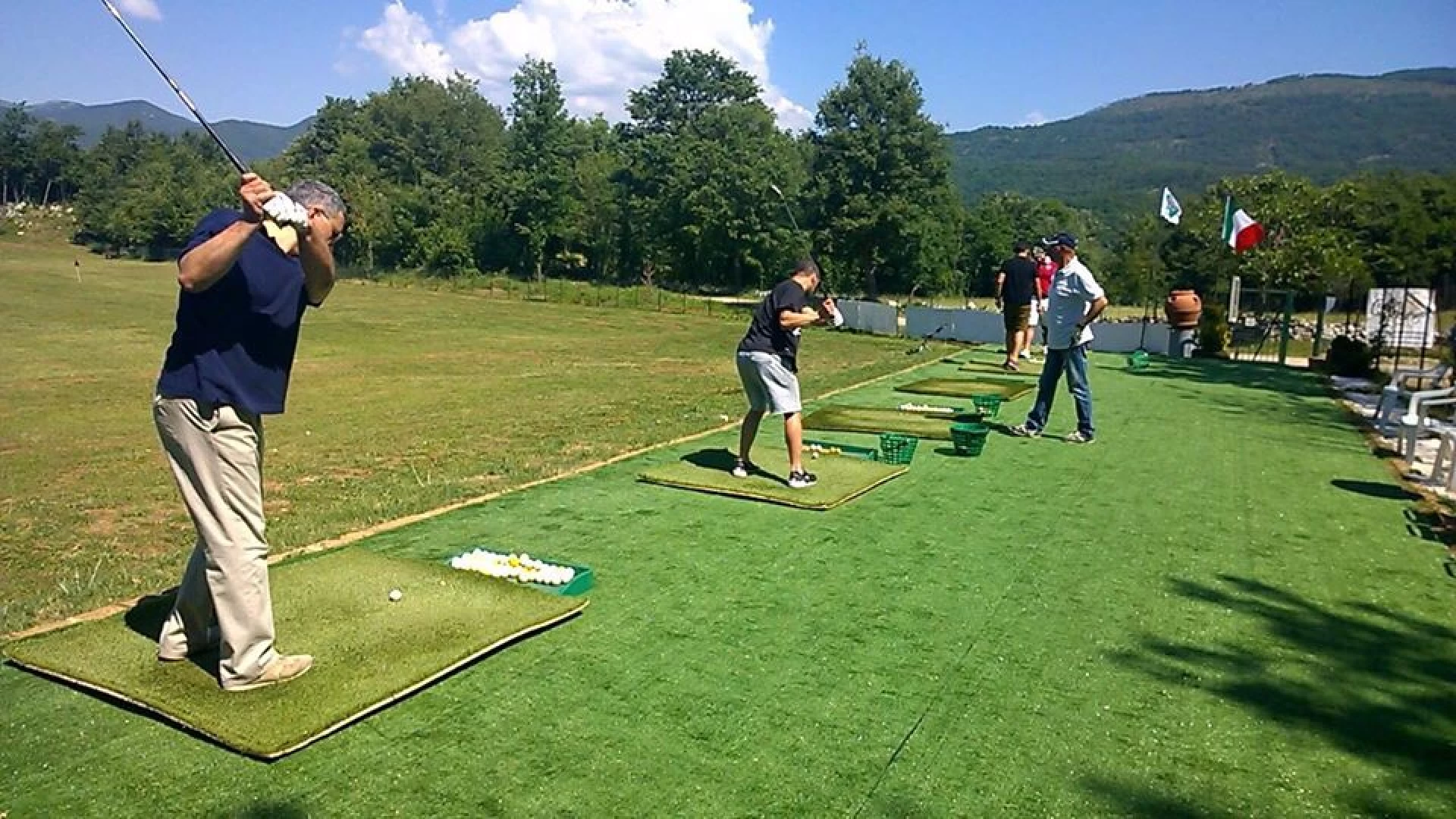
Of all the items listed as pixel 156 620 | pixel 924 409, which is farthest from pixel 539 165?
pixel 156 620

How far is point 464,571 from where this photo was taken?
18.4 feet

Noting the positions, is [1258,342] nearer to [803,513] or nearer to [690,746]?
[803,513]

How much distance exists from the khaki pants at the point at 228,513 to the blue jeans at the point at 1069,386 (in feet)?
26.6

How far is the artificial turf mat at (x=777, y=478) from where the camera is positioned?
24.5 ft

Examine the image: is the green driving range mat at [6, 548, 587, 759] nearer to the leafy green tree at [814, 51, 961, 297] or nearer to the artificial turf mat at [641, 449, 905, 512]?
the artificial turf mat at [641, 449, 905, 512]

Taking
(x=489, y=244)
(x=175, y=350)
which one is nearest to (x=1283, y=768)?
(x=175, y=350)

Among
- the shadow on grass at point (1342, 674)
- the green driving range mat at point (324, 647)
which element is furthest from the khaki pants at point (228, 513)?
the shadow on grass at point (1342, 674)

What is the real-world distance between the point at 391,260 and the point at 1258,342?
60504 mm

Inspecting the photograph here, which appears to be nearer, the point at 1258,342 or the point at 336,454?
the point at 336,454

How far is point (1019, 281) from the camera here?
51.2ft

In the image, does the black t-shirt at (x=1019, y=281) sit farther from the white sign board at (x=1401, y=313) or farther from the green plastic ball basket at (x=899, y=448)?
the white sign board at (x=1401, y=313)

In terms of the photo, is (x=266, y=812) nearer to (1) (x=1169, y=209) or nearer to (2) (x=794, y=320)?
(2) (x=794, y=320)

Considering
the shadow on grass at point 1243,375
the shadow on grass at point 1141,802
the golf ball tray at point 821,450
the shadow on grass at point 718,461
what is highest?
the shadow on grass at point 1243,375

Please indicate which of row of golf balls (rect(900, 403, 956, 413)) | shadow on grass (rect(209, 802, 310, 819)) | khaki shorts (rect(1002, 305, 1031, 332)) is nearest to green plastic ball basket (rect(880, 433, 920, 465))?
row of golf balls (rect(900, 403, 956, 413))
